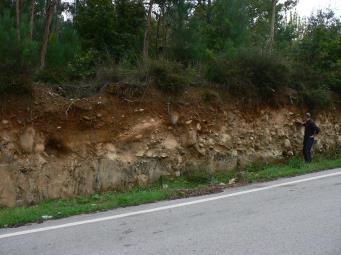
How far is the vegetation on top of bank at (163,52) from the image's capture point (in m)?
12.1

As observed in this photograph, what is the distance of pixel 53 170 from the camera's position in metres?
10.3

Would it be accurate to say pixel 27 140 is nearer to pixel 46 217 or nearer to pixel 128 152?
pixel 128 152

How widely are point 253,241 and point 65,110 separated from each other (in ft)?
21.9

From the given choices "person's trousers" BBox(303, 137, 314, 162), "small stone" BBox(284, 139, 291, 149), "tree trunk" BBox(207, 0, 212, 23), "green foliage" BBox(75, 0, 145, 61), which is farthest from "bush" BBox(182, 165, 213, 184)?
"tree trunk" BBox(207, 0, 212, 23)

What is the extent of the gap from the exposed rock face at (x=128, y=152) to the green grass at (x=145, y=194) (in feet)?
1.29

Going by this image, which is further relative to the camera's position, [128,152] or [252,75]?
[252,75]

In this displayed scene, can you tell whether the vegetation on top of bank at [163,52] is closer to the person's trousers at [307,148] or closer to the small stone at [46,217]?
the person's trousers at [307,148]

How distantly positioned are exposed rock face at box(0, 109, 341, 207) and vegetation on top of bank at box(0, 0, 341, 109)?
1105 mm

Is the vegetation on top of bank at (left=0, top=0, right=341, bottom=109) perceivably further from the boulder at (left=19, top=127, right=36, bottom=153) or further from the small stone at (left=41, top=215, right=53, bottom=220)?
the small stone at (left=41, top=215, right=53, bottom=220)

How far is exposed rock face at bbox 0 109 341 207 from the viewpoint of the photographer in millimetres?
9891

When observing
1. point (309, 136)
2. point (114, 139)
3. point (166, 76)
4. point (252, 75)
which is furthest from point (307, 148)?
point (114, 139)

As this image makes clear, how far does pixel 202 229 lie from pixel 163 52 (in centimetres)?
1102

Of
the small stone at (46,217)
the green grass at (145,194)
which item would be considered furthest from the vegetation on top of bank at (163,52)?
the small stone at (46,217)

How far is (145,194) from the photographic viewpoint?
923 centimetres
